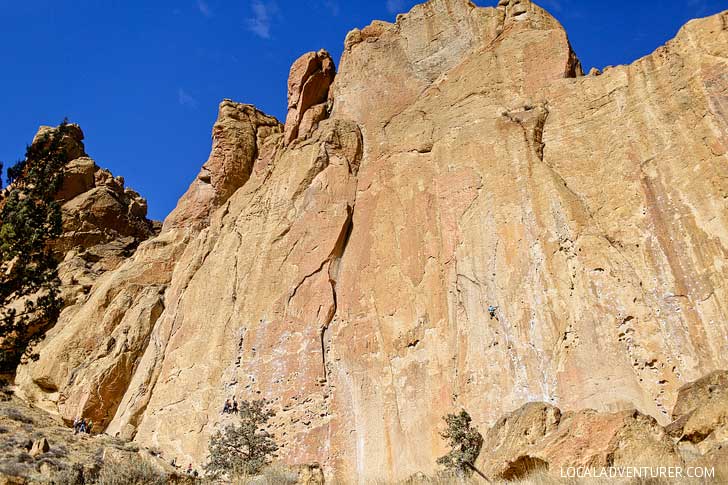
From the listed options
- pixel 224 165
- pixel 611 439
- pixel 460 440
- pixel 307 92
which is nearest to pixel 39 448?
pixel 460 440

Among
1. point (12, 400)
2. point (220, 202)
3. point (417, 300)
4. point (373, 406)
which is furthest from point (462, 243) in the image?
point (12, 400)

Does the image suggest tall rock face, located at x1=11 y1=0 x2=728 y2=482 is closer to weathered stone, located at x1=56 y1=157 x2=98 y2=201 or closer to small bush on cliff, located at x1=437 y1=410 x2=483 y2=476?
small bush on cliff, located at x1=437 y1=410 x2=483 y2=476

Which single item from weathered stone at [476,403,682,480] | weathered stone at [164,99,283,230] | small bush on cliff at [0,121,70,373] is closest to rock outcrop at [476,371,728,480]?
weathered stone at [476,403,682,480]

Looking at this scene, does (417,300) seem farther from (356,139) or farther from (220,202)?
(220,202)

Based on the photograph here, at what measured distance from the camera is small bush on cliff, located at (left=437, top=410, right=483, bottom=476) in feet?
57.8

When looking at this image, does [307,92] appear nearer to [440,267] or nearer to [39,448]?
[440,267]

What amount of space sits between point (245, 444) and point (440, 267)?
8932 mm

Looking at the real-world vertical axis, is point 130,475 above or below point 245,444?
below

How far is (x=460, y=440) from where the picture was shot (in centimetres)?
1823

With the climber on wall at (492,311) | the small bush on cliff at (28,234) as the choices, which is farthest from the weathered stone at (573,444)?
the small bush on cliff at (28,234)

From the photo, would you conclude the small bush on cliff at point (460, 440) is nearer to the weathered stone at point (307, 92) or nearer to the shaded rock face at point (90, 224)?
the weathered stone at point (307, 92)

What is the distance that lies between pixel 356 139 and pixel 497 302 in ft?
40.5

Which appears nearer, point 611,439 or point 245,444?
point 611,439

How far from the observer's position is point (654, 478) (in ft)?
30.8
